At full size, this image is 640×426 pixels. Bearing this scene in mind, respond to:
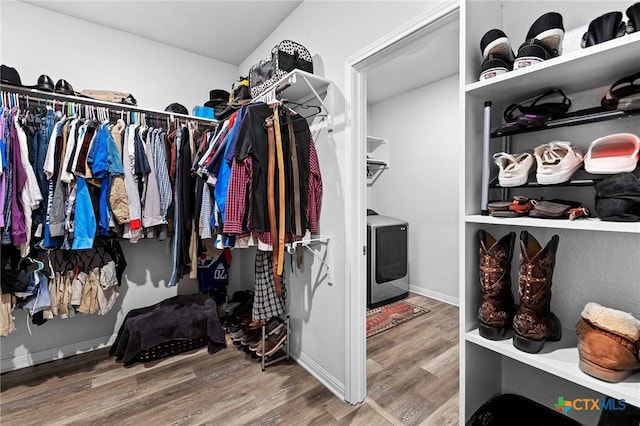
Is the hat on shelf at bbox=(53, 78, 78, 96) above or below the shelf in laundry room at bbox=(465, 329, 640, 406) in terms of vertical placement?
above

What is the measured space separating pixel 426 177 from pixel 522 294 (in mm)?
2838

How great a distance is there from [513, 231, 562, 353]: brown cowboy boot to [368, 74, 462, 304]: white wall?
8.16 ft

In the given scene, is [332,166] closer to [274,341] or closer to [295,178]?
[295,178]

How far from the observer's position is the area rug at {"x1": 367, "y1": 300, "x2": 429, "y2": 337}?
2806 millimetres

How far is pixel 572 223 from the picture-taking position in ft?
2.50

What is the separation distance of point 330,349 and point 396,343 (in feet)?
2.86

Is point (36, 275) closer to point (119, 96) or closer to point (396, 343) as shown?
point (119, 96)

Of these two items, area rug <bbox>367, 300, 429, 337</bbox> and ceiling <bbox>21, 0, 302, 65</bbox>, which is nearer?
ceiling <bbox>21, 0, 302, 65</bbox>

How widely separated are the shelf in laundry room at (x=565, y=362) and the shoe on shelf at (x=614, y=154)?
0.53 meters

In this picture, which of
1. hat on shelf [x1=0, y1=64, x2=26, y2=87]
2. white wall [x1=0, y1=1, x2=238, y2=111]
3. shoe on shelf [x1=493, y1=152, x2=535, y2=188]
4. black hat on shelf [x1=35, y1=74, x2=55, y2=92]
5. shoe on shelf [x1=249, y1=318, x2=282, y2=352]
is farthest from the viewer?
shoe on shelf [x1=249, y1=318, x2=282, y2=352]

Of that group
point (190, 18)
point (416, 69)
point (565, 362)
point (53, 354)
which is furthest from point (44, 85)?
point (416, 69)

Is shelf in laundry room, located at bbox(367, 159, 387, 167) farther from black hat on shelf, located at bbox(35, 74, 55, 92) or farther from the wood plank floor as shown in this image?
black hat on shelf, located at bbox(35, 74, 55, 92)

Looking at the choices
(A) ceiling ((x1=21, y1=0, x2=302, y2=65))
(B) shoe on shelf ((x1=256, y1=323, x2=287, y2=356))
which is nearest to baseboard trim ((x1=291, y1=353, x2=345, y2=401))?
(B) shoe on shelf ((x1=256, y1=323, x2=287, y2=356))

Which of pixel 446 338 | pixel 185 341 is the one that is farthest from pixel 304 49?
pixel 446 338
